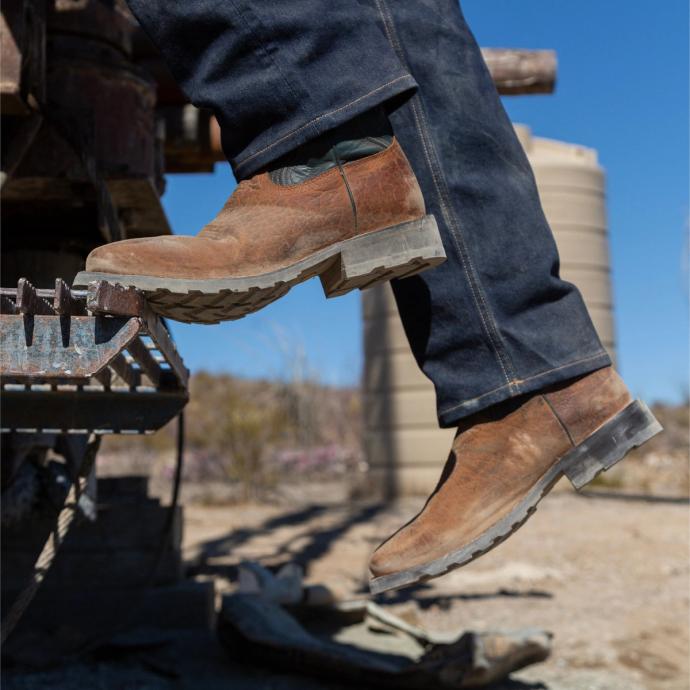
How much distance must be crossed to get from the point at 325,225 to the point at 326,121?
0.15 meters

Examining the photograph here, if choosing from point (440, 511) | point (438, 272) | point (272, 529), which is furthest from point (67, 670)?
point (272, 529)

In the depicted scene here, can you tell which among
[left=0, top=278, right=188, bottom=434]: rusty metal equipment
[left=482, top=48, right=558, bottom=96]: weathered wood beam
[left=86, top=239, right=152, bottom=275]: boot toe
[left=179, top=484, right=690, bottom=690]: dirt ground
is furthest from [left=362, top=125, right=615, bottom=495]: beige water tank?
[left=86, top=239, right=152, bottom=275]: boot toe

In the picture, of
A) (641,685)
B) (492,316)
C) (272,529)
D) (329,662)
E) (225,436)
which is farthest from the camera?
(225,436)

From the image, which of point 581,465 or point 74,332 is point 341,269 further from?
point 581,465

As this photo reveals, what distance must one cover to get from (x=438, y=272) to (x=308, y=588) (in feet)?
Answer: 7.32

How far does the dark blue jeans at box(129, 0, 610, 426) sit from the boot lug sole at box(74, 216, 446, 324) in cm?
11

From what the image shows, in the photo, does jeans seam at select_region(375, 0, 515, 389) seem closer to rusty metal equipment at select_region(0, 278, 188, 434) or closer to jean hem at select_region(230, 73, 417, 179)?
jean hem at select_region(230, 73, 417, 179)

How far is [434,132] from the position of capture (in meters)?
1.35

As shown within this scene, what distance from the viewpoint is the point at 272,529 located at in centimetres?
654

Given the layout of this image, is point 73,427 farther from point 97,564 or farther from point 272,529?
point 272,529

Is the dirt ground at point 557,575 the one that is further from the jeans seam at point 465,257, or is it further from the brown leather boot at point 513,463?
the jeans seam at point 465,257

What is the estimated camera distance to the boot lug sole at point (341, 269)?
1.20 meters

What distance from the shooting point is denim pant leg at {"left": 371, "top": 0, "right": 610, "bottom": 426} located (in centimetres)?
134

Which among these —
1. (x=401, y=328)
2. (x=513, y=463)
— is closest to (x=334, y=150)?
(x=513, y=463)
